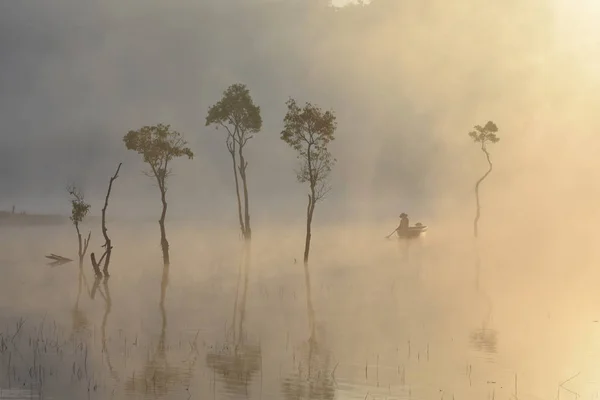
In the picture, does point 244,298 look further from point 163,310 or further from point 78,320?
point 78,320

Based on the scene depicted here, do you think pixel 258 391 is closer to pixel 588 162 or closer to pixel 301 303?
pixel 301 303

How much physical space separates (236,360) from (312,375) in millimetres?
2501

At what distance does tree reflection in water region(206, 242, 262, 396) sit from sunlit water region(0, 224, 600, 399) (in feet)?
0.18

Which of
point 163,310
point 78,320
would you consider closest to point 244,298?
point 163,310

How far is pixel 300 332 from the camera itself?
2261 centimetres

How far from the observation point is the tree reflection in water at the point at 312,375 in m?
15.2

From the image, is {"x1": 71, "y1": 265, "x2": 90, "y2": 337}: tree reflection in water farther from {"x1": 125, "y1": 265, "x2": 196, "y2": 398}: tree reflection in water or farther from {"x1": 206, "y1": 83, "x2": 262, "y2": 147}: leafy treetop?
{"x1": 206, "y1": 83, "x2": 262, "y2": 147}: leafy treetop

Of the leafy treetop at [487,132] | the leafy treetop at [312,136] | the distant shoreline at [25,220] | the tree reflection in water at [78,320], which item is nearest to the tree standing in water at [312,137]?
the leafy treetop at [312,136]

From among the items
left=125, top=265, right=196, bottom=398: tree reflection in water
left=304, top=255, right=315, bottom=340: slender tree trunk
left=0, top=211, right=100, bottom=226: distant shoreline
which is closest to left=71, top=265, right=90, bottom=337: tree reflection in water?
left=125, top=265, right=196, bottom=398: tree reflection in water

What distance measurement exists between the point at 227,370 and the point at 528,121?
192270 mm

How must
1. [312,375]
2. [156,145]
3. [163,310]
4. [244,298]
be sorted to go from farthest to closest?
[156,145]
[244,298]
[163,310]
[312,375]

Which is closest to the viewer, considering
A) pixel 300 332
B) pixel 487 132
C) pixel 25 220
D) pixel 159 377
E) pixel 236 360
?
pixel 159 377

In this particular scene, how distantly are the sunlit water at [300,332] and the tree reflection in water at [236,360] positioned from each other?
55 mm

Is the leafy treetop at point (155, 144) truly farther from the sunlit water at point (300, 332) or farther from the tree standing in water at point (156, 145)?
the sunlit water at point (300, 332)
